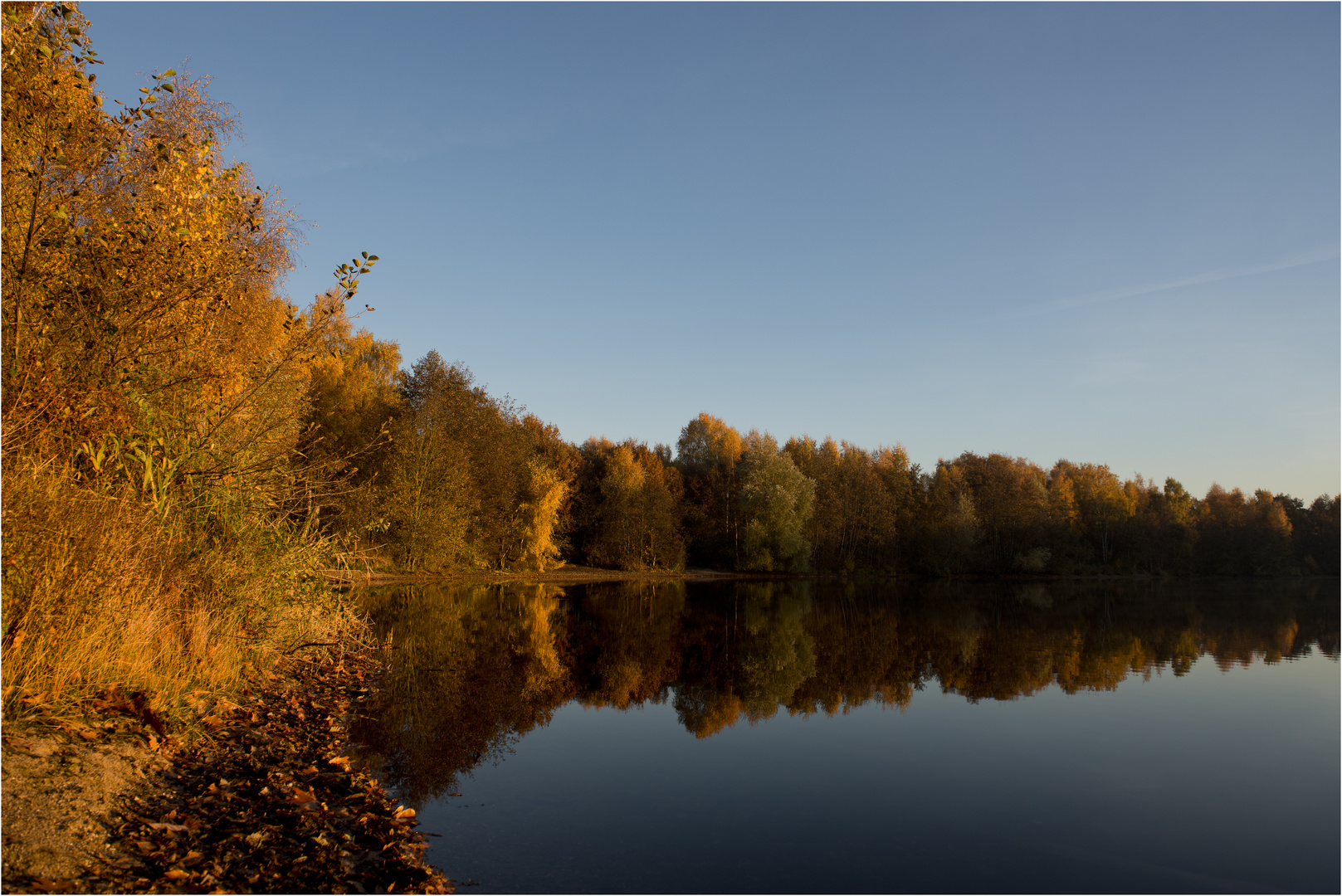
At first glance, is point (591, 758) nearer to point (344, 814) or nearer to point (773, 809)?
point (773, 809)

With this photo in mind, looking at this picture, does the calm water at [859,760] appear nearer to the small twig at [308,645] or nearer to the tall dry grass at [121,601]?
the small twig at [308,645]

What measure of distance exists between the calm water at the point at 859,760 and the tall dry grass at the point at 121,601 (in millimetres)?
1887

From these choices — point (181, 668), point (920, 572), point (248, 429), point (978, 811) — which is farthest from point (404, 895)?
point (920, 572)

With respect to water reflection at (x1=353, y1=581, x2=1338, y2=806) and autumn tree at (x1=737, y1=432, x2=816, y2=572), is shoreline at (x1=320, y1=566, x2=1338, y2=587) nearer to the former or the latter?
autumn tree at (x1=737, y1=432, x2=816, y2=572)

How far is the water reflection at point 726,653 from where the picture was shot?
32.6 feet

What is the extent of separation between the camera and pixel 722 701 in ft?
38.8

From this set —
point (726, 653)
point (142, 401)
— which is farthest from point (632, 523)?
point (142, 401)

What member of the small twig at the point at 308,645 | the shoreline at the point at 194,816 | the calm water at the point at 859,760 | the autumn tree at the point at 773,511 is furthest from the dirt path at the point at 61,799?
the autumn tree at the point at 773,511

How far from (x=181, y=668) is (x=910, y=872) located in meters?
6.91

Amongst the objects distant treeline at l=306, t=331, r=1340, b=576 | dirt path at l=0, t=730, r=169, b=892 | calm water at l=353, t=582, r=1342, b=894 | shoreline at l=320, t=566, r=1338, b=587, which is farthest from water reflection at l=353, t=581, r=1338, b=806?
distant treeline at l=306, t=331, r=1340, b=576

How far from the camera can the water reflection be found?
993 cm

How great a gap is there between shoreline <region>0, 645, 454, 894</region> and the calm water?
61 cm

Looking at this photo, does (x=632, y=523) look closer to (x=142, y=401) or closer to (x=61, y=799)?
(x=142, y=401)

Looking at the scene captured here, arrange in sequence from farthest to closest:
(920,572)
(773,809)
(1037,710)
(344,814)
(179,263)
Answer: (920,572), (1037,710), (179,263), (773,809), (344,814)
